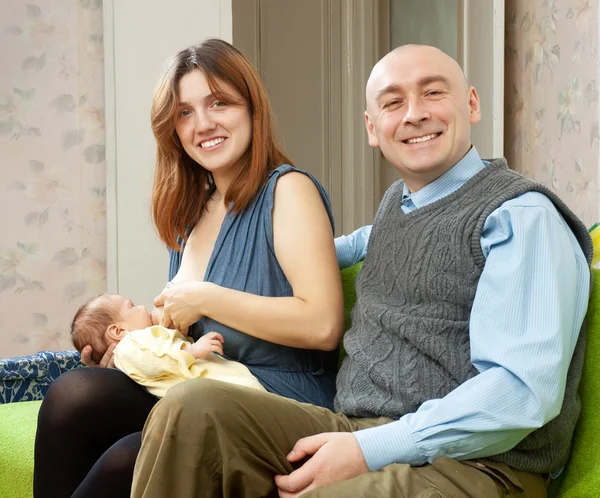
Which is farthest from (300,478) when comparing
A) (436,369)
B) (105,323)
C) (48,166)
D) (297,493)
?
(48,166)

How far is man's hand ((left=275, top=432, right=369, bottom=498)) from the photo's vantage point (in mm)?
1194

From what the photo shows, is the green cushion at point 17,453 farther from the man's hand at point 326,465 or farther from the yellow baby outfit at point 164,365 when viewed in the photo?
the man's hand at point 326,465

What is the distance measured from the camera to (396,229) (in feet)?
5.02

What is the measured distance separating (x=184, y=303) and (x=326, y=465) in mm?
577

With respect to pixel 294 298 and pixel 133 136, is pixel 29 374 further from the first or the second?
pixel 133 136

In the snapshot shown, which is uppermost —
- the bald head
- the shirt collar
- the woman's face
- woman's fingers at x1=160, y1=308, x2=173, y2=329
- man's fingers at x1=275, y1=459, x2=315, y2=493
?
the bald head

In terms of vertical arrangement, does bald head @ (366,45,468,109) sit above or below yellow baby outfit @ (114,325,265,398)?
above

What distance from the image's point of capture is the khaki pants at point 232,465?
1165 millimetres

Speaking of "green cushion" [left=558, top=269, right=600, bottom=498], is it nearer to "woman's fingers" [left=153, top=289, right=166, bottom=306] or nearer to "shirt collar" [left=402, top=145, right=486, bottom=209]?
"shirt collar" [left=402, top=145, right=486, bottom=209]

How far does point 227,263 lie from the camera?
175cm

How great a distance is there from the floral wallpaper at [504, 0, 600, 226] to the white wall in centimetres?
127

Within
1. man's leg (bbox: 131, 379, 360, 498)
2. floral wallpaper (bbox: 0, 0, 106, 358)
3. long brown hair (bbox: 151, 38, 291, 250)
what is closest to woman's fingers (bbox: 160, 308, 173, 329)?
long brown hair (bbox: 151, 38, 291, 250)

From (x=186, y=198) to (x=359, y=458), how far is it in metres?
0.90

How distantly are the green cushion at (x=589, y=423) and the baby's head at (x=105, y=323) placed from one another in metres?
0.93
